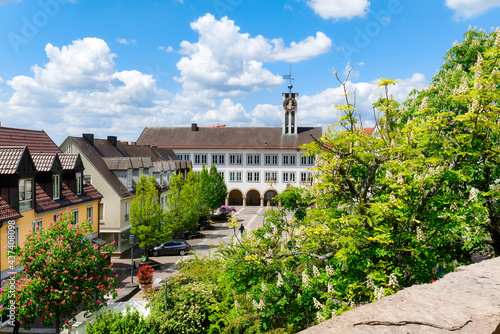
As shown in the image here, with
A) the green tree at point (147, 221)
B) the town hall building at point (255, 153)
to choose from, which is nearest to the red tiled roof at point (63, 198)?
the green tree at point (147, 221)

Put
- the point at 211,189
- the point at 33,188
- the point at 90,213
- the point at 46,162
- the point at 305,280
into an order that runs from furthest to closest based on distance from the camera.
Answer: the point at 211,189 → the point at 90,213 → the point at 46,162 → the point at 33,188 → the point at 305,280

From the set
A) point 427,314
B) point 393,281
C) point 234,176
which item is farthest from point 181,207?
point 427,314

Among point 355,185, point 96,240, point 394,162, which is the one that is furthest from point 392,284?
point 96,240

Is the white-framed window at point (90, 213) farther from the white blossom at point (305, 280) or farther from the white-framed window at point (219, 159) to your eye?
the white-framed window at point (219, 159)

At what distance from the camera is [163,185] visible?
41.2m

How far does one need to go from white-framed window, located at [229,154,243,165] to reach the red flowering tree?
48.5 m

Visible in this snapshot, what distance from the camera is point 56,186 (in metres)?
23.0

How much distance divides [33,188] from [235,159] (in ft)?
148

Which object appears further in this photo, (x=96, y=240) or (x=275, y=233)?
(x=96, y=240)

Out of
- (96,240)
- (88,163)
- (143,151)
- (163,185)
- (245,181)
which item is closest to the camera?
(96,240)

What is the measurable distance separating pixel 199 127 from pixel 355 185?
60468 millimetres

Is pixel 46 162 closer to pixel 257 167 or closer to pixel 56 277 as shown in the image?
pixel 56 277

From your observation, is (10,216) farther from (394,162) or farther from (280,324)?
(394,162)

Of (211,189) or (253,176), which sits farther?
(253,176)
